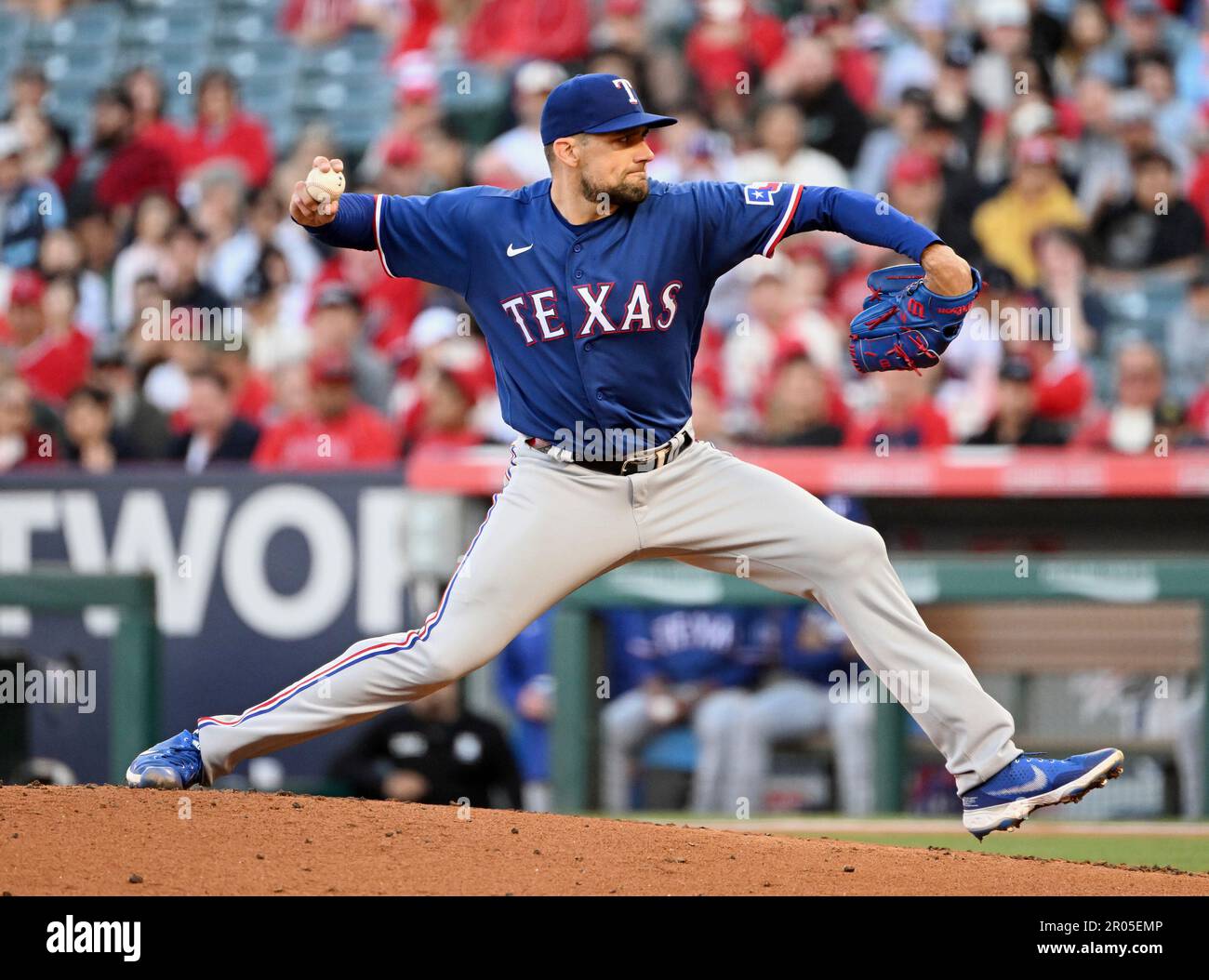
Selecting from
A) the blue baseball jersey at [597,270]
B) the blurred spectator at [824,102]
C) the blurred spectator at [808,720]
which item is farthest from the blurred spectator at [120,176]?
the blue baseball jersey at [597,270]

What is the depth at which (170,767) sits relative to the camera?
4445mm

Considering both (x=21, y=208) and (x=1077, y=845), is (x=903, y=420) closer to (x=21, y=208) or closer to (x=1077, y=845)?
(x=1077, y=845)

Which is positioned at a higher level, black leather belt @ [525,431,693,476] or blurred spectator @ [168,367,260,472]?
blurred spectator @ [168,367,260,472]

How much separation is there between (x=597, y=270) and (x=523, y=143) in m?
5.65

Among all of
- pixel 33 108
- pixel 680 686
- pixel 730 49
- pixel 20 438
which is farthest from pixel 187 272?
pixel 680 686

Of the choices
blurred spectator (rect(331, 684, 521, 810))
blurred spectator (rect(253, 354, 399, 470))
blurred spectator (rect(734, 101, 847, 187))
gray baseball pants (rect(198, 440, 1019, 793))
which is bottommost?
blurred spectator (rect(331, 684, 521, 810))

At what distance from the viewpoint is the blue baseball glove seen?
4.25 m

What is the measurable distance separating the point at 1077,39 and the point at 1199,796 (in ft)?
15.6

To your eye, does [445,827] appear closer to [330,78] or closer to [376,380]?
[376,380]

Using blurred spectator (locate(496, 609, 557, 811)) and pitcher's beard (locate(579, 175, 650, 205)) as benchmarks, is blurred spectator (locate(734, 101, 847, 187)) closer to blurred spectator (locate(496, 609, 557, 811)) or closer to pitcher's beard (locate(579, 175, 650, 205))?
blurred spectator (locate(496, 609, 557, 811))

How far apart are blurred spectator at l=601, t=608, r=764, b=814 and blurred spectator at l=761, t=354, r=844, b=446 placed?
0.97m

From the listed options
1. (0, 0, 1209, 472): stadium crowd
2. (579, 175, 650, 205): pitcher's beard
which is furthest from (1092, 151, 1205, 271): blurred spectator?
(579, 175, 650, 205): pitcher's beard

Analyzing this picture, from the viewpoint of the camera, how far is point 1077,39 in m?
9.73
